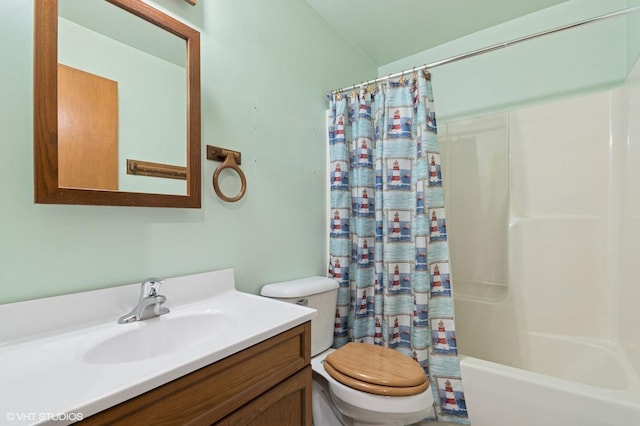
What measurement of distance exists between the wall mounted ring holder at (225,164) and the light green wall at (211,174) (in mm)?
31

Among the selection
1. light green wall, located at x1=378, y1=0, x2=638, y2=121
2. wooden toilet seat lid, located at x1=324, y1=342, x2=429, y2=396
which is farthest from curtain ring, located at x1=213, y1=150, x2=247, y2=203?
light green wall, located at x1=378, y1=0, x2=638, y2=121

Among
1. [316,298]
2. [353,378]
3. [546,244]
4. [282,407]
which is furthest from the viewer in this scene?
[546,244]

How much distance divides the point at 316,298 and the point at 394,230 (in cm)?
55

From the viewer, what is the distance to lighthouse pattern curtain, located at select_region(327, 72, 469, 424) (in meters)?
1.47

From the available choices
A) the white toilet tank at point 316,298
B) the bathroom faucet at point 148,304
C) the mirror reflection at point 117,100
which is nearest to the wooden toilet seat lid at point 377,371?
the white toilet tank at point 316,298

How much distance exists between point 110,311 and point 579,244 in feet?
7.74

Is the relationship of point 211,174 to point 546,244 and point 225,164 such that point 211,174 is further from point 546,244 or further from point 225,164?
point 546,244

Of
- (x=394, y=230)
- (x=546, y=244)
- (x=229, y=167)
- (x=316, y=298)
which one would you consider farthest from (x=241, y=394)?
(x=546, y=244)

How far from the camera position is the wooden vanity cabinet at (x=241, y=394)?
1.91 ft

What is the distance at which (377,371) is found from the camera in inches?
47.9

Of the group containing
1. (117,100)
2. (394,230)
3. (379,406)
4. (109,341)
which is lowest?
(379,406)

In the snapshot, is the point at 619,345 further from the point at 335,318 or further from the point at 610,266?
the point at 335,318

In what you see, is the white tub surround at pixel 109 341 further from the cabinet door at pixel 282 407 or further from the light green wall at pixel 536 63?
the light green wall at pixel 536 63

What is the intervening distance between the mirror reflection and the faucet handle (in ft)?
1.01
